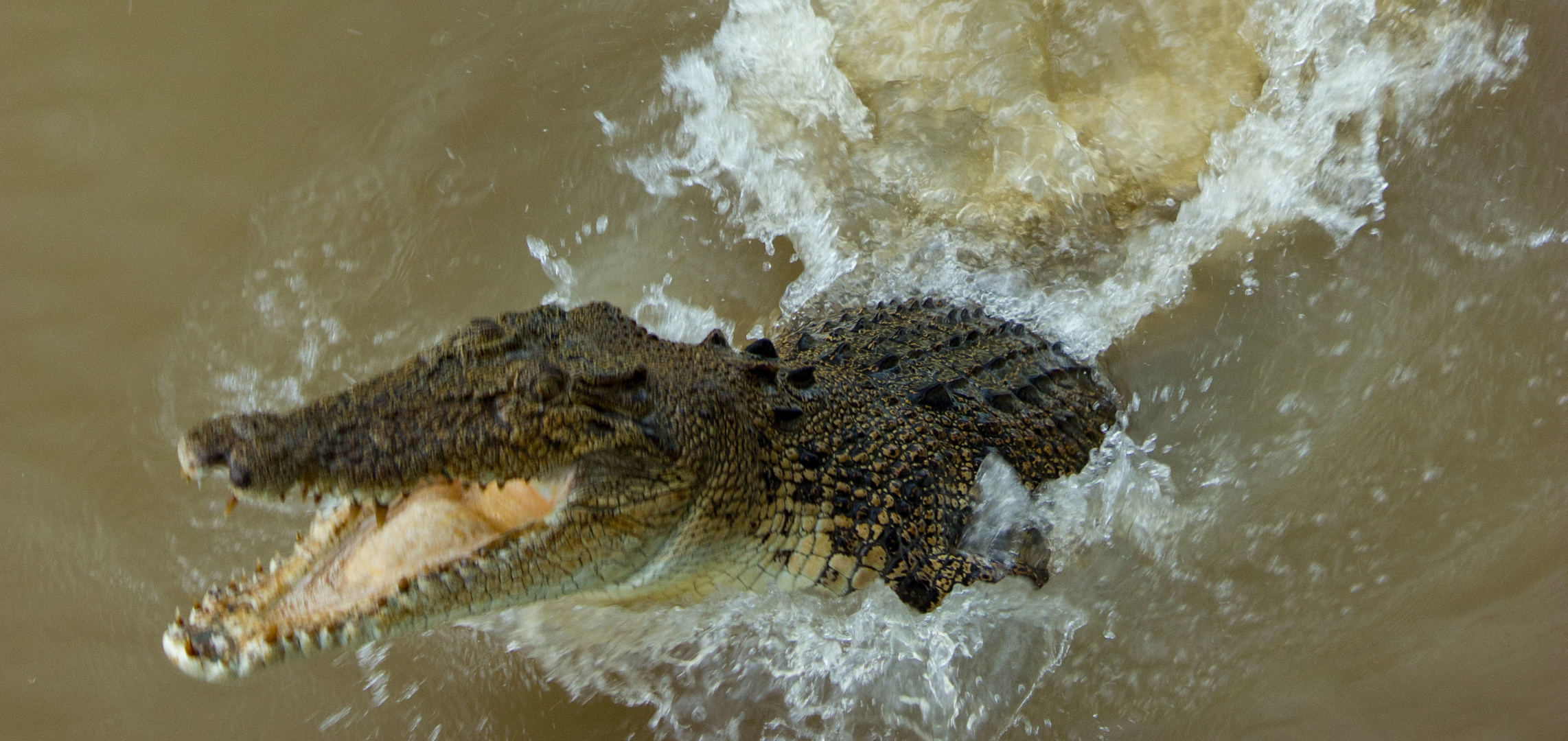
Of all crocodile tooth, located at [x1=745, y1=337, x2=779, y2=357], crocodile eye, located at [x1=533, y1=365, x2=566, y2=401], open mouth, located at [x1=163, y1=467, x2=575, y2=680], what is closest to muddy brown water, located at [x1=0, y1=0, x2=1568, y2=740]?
crocodile tooth, located at [x1=745, y1=337, x2=779, y2=357]

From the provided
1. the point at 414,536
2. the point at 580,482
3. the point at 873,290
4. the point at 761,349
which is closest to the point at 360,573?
the point at 414,536

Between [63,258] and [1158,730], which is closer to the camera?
[1158,730]

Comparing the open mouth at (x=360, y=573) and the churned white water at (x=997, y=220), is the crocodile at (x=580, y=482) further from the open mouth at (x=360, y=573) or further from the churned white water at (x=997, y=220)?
the churned white water at (x=997, y=220)

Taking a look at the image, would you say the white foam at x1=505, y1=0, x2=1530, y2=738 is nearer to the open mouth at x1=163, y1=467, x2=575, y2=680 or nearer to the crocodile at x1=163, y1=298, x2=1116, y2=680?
the crocodile at x1=163, y1=298, x2=1116, y2=680

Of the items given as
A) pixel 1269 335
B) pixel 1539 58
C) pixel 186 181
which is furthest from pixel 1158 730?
pixel 186 181

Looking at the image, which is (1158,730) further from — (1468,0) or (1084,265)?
(1468,0)

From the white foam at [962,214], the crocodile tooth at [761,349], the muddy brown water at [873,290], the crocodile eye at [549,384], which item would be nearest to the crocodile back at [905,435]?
the crocodile tooth at [761,349]
